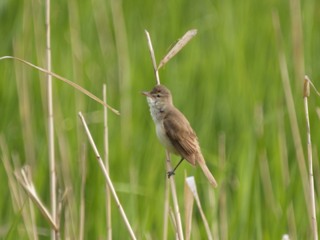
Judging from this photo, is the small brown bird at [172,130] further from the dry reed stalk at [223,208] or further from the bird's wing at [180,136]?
the dry reed stalk at [223,208]

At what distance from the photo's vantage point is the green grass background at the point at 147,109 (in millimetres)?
4875

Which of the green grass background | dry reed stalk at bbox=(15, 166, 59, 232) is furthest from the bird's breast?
dry reed stalk at bbox=(15, 166, 59, 232)

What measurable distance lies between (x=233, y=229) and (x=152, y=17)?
3120mm

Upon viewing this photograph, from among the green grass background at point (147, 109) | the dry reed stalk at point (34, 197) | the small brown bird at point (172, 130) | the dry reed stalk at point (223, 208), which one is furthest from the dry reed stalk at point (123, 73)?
the dry reed stalk at point (34, 197)

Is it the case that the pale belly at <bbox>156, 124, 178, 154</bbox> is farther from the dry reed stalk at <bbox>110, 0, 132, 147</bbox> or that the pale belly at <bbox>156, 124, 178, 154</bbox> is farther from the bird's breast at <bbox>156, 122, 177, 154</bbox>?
the dry reed stalk at <bbox>110, 0, 132, 147</bbox>

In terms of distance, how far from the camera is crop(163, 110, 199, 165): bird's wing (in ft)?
14.4

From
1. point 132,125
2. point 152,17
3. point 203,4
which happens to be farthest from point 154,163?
point 203,4

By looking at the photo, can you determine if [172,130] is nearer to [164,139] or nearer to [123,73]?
[164,139]

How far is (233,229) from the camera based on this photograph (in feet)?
14.8

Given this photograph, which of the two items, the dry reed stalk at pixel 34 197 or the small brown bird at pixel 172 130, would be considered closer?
the dry reed stalk at pixel 34 197

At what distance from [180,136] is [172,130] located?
0.18 feet

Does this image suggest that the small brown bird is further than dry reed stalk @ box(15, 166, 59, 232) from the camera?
Yes

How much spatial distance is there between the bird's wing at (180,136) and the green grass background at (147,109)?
1.24 feet

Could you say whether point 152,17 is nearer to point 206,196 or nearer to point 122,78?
point 122,78
